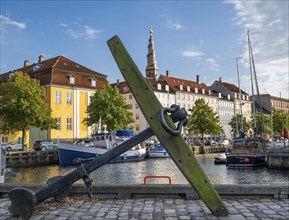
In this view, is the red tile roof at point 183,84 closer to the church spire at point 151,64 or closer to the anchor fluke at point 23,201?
the church spire at point 151,64

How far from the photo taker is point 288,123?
3792 inches

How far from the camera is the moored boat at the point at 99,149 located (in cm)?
3775

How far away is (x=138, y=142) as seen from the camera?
17.9ft

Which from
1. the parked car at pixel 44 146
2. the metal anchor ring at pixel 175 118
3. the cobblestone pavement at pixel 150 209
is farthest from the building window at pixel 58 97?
the metal anchor ring at pixel 175 118

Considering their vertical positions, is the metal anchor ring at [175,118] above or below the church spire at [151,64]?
below

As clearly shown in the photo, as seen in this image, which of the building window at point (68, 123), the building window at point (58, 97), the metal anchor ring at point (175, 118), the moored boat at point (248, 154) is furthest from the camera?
the building window at point (68, 123)

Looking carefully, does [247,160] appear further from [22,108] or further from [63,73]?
[63,73]

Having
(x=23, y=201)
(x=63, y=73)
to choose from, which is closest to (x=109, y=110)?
(x=63, y=73)

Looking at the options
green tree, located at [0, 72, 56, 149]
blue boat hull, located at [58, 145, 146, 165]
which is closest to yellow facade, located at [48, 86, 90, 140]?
green tree, located at [0, 72, 56, 149]

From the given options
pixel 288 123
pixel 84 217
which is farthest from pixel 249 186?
pixel 288 123

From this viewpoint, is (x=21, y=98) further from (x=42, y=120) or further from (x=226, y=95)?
(x=226, y=95)

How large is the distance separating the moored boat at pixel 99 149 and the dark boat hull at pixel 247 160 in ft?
39.8

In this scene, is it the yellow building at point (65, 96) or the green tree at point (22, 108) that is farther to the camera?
the yellow building at point (65, 96)

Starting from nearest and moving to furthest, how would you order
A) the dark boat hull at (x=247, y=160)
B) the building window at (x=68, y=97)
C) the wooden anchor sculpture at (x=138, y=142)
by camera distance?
the wooden anchor sculpture at (x=138, y=142) < the dark boat hull at (x=247, y=160) < the building window at (x=68, y=97)
